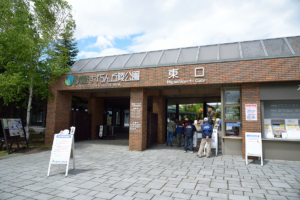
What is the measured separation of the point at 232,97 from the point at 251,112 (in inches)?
46.6

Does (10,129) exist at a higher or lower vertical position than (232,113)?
lower

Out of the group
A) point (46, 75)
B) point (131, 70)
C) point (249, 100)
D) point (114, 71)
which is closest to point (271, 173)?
point (249, 100)

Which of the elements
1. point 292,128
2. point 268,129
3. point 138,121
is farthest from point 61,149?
point 292,128

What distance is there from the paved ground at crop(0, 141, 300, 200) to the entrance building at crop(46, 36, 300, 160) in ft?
4.14

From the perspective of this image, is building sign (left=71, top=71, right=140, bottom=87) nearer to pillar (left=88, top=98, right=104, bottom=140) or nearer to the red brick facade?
the red brick facade

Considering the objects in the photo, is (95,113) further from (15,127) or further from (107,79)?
(15,127)

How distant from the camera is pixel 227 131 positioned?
8.48 meters

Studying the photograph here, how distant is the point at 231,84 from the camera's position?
27.1 ft

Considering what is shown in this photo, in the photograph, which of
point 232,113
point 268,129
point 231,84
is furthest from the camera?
point 232,113

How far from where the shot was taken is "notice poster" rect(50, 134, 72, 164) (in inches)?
218

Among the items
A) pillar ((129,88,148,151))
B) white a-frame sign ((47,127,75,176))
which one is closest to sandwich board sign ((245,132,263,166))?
pillar ((129,88,148,151))

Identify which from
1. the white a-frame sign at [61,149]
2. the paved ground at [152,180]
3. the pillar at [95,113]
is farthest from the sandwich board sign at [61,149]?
the pillar at [95,113]

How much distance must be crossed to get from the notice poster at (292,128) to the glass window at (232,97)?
2.03 metres

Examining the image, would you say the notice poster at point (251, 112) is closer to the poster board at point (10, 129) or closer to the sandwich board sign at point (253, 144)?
the sandwich board sign at point (253, 144)
